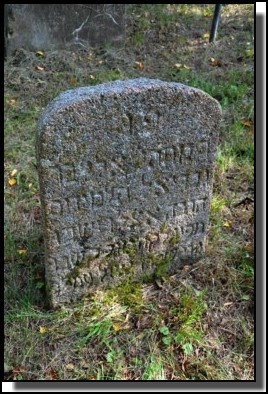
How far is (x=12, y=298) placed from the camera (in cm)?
277

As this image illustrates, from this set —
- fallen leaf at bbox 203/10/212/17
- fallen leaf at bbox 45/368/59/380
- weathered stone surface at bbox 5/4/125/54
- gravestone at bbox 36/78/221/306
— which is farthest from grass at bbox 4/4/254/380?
fallen leaf at bbox 203/10/212/17

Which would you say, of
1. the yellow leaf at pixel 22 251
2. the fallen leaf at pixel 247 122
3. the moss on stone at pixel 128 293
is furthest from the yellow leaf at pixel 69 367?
the fallen leaf at pixel 247 122

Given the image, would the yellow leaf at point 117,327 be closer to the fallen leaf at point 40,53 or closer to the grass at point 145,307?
the grass at point 145,307

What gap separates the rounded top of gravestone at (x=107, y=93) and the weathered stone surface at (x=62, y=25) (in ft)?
11.4

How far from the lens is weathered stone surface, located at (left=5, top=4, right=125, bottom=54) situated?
5259 millimetres

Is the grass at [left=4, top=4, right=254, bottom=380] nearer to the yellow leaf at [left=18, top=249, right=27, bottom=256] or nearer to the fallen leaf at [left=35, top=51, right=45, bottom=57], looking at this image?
the yellow leaf at [left=18, top=249, right=27, bottom=256]

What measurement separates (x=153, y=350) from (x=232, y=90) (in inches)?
125

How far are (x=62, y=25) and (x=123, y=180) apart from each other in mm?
3664

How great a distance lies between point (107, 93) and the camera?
2184 millimetres

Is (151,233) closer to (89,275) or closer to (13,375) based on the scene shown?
(89,275)

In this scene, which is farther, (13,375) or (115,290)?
(115,290)

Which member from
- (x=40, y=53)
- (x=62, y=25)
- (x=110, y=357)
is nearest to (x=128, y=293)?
(x=110, y=357)

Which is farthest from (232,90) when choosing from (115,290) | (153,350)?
(153,350)

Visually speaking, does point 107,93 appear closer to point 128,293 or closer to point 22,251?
point 128,293
